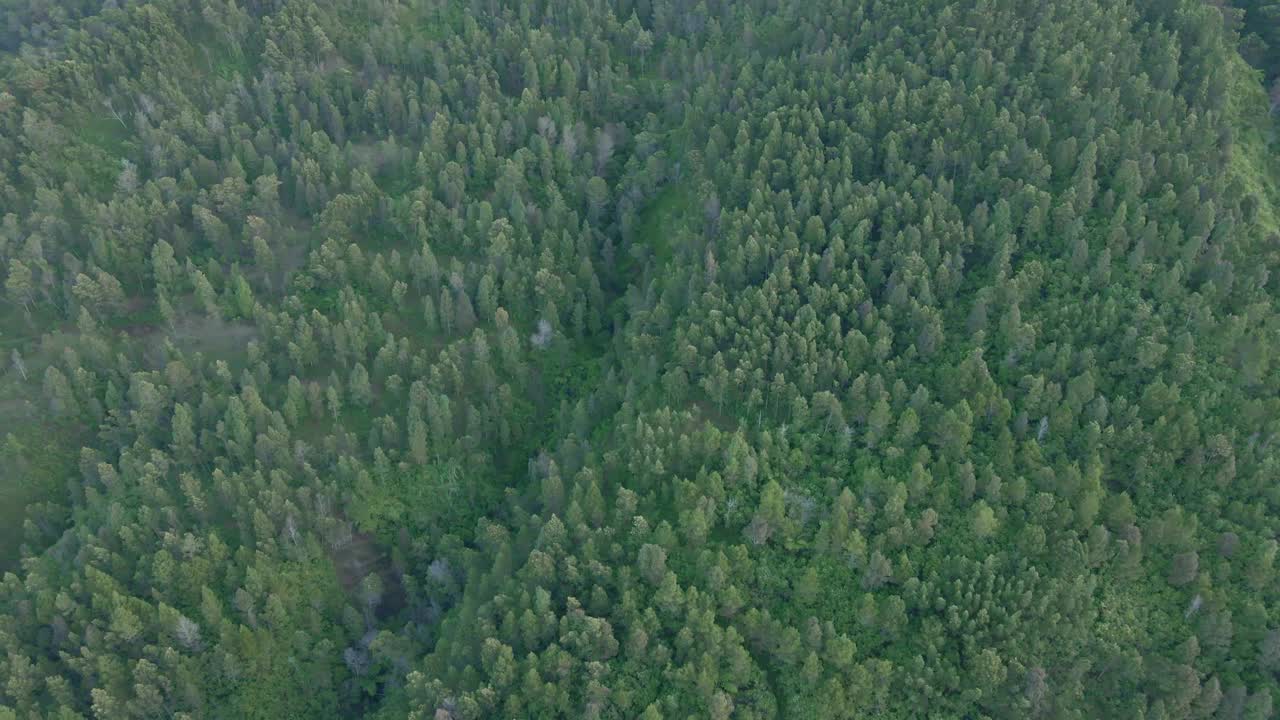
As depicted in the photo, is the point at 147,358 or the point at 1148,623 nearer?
the point at 1148,623

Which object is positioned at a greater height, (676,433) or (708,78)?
(708,78)

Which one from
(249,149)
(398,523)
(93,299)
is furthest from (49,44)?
(398,523)

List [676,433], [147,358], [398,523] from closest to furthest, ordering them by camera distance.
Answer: [676,433] → [398,523] → [147,358]

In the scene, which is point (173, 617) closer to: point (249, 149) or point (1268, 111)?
point (249, 149)

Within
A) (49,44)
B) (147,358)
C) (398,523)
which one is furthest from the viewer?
(49,44)

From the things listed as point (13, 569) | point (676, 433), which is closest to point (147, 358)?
point (13, 569)

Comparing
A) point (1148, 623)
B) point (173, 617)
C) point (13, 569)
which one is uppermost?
point (1148, 623)

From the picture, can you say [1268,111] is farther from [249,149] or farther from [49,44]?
[49,44]
